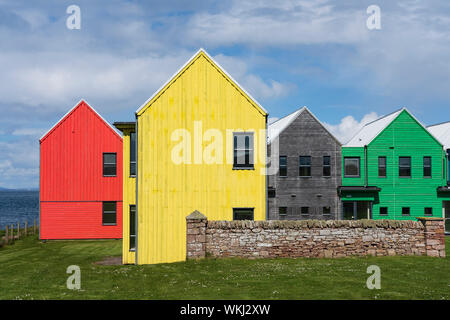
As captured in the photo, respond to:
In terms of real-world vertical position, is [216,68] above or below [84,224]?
above

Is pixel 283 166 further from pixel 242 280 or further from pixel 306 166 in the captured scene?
pixel 242 280

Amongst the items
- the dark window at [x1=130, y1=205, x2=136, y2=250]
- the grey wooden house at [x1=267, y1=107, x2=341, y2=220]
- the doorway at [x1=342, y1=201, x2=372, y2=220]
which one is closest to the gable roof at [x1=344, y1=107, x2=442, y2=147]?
the grey wooden house at [x1=267, y1=107, x2=341, y2=220]

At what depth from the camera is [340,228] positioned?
19250 millimetres

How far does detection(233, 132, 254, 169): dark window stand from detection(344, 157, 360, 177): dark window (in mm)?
17329

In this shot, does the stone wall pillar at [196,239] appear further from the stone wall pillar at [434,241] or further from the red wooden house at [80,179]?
the red wooden house at [80,179]

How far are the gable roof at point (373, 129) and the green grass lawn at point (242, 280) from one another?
18.8 metres

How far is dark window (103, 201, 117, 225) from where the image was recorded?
112 ft

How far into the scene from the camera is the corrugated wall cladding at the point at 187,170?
20.3 meters

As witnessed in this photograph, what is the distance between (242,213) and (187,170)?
11.8ft

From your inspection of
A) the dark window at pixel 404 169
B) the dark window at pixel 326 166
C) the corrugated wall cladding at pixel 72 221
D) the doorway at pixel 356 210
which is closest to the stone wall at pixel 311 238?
the doorway at pixel 356 210

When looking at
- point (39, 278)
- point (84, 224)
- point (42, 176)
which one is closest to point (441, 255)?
point (39, 278)
